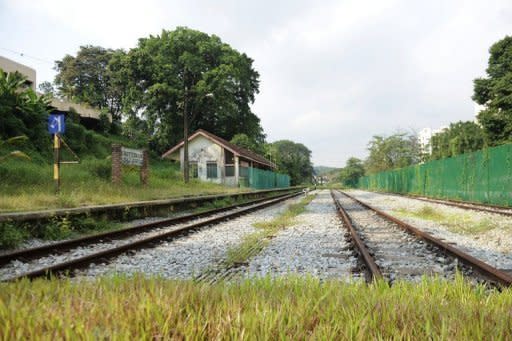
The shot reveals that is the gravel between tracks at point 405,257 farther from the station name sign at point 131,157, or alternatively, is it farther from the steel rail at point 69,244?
the station name sign at point 131,157

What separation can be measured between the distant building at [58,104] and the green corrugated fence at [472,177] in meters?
27.6

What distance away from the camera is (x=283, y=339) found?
1561mm

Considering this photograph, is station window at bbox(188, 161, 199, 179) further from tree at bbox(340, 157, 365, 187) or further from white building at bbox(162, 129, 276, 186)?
tree at bbox(340, 157, 365, 187)

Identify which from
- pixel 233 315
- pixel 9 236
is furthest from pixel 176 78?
pixel 233 315

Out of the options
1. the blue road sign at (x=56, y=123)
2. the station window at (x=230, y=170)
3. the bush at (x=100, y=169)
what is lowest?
the bush at (x=100, y=169)

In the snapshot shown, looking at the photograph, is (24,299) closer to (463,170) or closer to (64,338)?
(64,338)

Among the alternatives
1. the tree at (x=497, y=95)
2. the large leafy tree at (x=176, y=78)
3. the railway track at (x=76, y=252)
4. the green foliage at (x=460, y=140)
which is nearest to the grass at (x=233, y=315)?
the railway track at (x=76, y=252)

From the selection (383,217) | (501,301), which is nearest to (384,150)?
(383,217)

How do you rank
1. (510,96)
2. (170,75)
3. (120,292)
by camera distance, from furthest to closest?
(170,75) → (510,96) → (120,292)

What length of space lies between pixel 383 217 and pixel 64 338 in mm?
10947

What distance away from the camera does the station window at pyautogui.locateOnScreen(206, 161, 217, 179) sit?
125ft

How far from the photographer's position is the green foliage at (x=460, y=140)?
38531mm

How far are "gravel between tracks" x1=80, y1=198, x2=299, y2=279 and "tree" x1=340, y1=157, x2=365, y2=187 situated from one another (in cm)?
9632

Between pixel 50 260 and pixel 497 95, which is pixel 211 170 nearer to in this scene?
pixel 497 95
